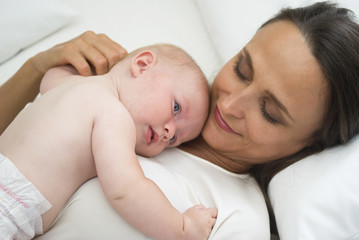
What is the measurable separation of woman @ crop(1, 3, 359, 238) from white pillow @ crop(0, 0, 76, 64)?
4.26ft

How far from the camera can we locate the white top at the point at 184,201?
103 centimetres

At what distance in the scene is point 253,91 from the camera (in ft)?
3.81

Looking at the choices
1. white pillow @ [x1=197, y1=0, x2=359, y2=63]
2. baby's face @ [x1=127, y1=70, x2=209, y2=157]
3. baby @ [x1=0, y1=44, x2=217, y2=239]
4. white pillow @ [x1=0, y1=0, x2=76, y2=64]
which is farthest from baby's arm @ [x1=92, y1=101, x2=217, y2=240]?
white pillow @ [x1=0, y1=0, x2=76, y2=64]

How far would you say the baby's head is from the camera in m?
1.16

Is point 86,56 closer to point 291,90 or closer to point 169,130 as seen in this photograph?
point 169,130

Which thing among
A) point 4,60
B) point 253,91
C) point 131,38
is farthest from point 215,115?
point 4,60

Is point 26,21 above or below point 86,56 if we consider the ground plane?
above

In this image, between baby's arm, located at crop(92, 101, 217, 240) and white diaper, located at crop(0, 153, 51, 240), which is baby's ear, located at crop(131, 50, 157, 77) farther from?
white diaper, located at crop(0, 153, 51, 240)

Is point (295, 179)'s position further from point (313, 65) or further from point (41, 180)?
point (41, 180)

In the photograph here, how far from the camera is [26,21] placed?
79.5 inches

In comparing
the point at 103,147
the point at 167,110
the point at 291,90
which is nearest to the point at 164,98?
the point at 167,110

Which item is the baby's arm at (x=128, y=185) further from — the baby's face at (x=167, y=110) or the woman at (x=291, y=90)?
the woman at (x=291, y=90)

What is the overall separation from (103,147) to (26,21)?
1.45m

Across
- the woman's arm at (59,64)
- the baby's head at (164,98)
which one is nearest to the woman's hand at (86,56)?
the woman's arm at (59,64)
